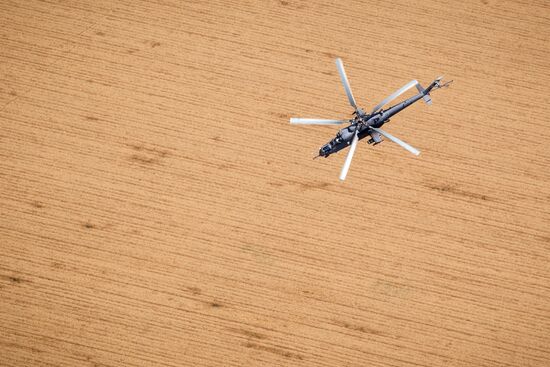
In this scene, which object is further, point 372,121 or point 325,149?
point 325,149

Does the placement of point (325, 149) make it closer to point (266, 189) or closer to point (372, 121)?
point (372, 121)

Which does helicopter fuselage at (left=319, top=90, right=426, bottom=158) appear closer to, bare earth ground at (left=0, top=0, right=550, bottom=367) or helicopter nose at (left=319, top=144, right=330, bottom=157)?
helicopter nose at (left=319, top=144, right=330, bottom=157)

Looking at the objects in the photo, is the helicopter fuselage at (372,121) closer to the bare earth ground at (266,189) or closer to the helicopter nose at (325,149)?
the helicopter nose at (325,149)

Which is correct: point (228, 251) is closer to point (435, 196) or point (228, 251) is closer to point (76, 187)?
point (76, 187)

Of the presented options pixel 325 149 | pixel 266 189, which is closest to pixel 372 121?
pixel 325 149

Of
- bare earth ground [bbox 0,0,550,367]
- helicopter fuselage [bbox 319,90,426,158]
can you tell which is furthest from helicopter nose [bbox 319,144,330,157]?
bare earth ground [bbox 0,0,550,367]

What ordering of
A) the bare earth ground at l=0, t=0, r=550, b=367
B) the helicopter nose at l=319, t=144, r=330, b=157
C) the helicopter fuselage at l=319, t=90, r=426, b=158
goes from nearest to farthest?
the helicopter fuselage at l=319, t=90, r=426, b=158
the helicopter nose at l=319, t=144, r=330, b=157
the bare earth ground at l=0, t=0, r=550, b=367

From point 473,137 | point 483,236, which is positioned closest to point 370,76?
point 473,137

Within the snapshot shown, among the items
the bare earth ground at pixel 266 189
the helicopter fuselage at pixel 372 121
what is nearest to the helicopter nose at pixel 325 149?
the helicopter fuselage at pixel 372 121
